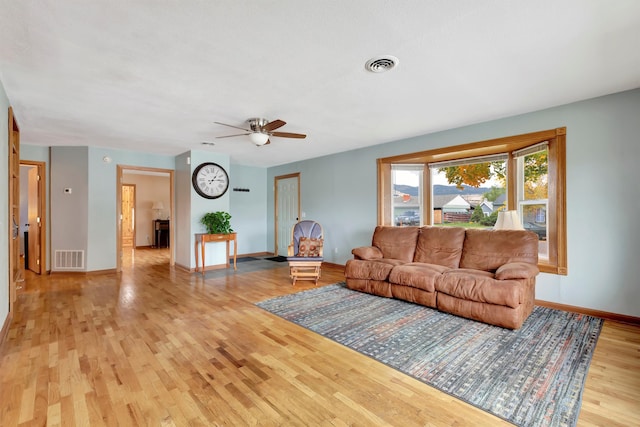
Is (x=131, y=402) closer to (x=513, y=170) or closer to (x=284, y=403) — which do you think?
(x=284, y=403)

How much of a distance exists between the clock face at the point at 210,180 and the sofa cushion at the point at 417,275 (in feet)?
12.5

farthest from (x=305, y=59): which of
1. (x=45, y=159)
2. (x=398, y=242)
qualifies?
(x=45, y=159)

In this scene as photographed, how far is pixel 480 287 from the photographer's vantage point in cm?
299

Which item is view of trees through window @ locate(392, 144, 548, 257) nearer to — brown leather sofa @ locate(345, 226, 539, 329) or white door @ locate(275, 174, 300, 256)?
brown leather sofa @ locate(345, 226, 539, 329)

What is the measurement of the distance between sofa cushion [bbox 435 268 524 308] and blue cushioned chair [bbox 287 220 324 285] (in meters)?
2.02

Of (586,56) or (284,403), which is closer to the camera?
(284,403)

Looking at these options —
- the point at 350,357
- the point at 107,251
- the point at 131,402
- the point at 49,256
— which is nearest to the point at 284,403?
the point at 350,357

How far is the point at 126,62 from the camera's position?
2307 millimetres

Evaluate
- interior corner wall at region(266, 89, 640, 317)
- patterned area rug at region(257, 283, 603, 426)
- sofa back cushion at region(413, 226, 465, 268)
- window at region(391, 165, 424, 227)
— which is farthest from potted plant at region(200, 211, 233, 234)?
interior corner wall at region(266, 89, 640, 317)

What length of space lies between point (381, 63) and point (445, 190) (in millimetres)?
3229

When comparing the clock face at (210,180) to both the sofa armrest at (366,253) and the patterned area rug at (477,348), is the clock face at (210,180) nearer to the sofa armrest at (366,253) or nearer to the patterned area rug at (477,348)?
the patterned area rug at (477,348)

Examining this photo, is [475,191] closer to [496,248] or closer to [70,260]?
[496,248]

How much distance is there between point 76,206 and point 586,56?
7.14m

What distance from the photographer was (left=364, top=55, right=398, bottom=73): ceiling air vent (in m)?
2.29
